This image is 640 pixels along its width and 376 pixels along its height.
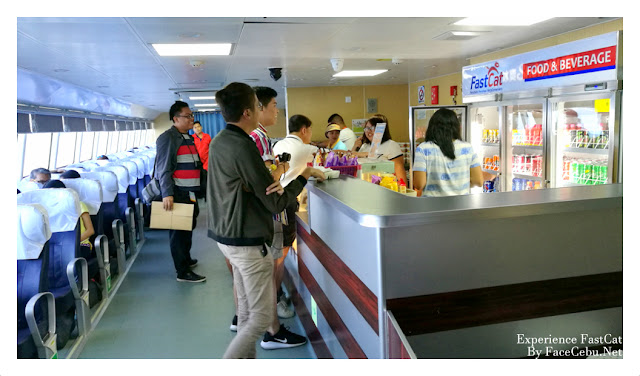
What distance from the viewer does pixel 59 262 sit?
→ 12.0ft

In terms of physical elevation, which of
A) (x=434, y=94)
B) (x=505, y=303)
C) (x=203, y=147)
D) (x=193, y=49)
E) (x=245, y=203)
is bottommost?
(x=505, y=303)

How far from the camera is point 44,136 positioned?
7777 mm

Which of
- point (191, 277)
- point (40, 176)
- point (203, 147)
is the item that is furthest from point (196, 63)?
point (191, 277)

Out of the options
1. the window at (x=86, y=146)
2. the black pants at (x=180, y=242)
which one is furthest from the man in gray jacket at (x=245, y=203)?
the window at (x=86, y=146)

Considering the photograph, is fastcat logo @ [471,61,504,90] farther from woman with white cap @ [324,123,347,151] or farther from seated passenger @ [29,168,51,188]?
seated passenger @ [29,168,51,188]

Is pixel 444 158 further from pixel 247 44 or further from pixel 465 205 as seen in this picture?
pixel 247 44

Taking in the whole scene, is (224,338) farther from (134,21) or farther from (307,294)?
(134,21)

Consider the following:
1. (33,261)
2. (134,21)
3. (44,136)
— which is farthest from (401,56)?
(44,136)

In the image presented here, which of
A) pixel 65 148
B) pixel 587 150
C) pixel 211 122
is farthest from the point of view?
pixel 211 122

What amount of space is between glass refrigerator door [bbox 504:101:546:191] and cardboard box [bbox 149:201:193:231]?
302cm

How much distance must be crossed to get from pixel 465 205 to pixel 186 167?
10.9ft

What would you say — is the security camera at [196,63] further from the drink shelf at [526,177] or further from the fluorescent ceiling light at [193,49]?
the drink shelf at [526,177]

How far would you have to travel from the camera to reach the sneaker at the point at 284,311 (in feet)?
12.5

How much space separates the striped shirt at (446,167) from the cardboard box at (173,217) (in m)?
2.17
